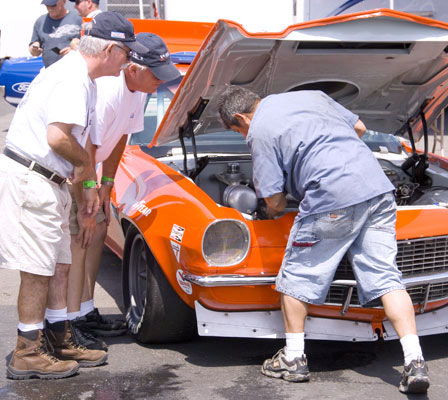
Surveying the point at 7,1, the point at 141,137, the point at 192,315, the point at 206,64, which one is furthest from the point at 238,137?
the point at 7,1

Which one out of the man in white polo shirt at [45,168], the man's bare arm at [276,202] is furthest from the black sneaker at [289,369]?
the man in white polo shirt at [45,168]

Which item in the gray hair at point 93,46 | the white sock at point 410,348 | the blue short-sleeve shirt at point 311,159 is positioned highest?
the gray hair at point 93,46

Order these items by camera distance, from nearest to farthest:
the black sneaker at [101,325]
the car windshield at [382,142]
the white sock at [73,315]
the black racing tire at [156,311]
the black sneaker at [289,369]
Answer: the black sneaker at [289,369]
the black racing tire at [156,311]
the white sock at [73,315]
the black sneaker at [101,325]
the car windshield at [382,142]

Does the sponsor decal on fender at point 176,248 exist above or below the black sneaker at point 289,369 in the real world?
above

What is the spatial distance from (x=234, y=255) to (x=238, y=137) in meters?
1.94

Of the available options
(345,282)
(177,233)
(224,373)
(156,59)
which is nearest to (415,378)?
(345,282)

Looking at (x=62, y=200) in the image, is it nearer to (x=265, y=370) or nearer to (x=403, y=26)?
(x=265, y=370)

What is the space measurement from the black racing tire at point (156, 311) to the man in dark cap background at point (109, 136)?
0.20 m

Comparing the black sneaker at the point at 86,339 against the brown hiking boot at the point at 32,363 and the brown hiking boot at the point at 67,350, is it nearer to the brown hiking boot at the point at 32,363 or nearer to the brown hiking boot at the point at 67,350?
the brown hiking boot at the point at 67,350

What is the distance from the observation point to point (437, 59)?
452cm

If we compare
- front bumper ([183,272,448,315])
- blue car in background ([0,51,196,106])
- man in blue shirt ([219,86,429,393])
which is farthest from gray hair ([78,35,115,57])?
blue car in background ([0,51,196,106])

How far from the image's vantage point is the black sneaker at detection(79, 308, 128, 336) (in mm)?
4359

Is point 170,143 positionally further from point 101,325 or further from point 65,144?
point 65,144

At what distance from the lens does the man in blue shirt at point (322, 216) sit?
142 inches
